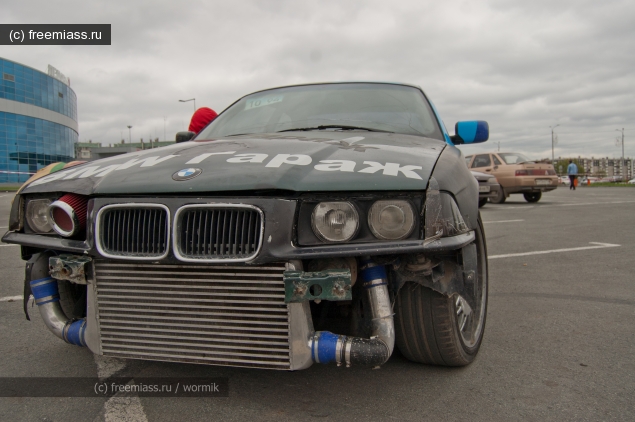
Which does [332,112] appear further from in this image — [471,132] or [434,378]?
[434,378]

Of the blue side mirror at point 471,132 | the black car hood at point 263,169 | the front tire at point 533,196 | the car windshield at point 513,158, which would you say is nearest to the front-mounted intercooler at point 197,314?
the black car hood at point 263,169

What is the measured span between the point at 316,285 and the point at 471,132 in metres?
2.17

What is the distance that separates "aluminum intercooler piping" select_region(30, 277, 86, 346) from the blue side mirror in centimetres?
260

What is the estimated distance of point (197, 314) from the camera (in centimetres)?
185

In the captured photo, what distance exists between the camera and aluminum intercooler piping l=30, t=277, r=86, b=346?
2125 mm

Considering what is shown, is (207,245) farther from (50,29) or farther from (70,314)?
(50,29)

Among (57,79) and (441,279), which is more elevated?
(57,79)

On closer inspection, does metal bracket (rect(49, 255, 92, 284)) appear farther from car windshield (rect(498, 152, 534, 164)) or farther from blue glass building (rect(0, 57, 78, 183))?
blue glass building (rect(0, 57, 78, 183))

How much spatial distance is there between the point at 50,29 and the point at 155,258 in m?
12.0

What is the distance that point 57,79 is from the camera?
2285 inches

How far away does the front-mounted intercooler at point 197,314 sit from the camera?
1.79 metres

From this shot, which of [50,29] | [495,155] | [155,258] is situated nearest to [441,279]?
[155,258]

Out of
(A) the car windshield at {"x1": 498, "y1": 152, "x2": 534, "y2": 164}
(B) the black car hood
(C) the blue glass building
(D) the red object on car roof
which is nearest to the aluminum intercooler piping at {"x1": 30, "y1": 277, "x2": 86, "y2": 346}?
(B) the black car hood

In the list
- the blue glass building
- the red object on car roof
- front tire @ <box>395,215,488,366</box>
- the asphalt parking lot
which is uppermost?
the blue glass building
